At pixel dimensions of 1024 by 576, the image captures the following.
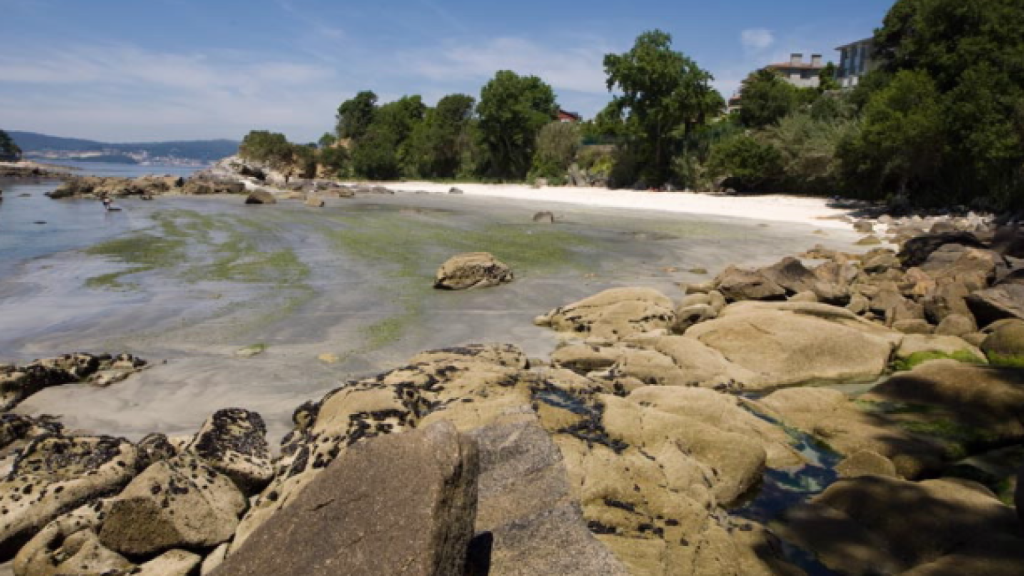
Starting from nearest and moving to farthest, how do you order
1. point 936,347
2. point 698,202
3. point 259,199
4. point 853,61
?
point 936,347
point 698,202
point 259,199
point 853,61

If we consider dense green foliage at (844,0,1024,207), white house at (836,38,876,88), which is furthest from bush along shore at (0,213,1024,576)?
white house at (836,38,876,88)

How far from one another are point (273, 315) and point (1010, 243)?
19.2 metres

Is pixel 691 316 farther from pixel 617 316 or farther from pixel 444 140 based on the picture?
pixel 444 140

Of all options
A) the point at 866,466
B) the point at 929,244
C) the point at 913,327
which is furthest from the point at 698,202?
the point at 866,466

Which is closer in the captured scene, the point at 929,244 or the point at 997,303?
the point at 997,303

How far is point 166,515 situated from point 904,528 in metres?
5.55

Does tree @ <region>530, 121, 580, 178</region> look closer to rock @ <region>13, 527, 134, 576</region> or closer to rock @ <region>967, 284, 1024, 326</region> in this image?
rock @ <region>967, 284, 1024, 326</region>

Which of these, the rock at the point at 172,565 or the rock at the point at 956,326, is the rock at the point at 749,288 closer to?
the rock at the point at 956,326

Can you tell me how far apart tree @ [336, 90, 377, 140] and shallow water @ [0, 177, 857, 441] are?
7241cm

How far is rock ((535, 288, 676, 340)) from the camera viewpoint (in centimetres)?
1109

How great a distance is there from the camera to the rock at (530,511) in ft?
12.3

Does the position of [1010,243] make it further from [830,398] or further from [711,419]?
[711,419]

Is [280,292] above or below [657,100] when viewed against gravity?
below

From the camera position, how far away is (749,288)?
12.9 metres
